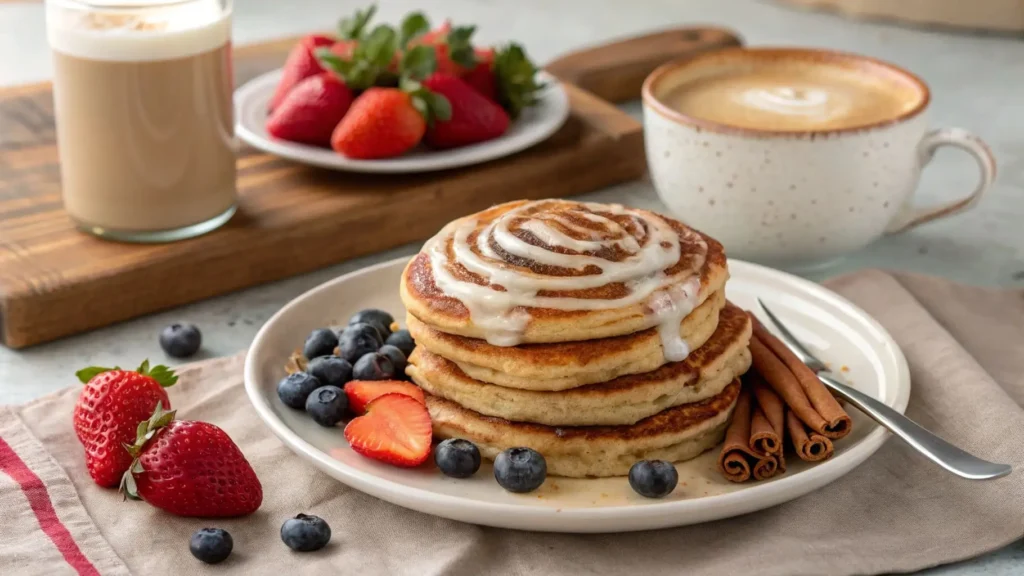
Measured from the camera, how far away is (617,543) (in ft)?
4.36

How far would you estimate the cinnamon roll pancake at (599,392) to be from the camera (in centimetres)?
141

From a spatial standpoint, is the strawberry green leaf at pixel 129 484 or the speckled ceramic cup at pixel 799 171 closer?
the strawberry green leaf at pixel 129 484

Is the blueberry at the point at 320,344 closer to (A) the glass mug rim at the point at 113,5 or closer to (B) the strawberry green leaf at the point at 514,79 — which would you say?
(A) the glass mug rim at the point at 113,5

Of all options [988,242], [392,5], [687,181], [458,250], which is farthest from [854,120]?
[392,5]

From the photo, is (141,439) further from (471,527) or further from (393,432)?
(471,527)

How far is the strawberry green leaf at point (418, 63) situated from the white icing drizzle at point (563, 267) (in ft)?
2.47

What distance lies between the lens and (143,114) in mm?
1968

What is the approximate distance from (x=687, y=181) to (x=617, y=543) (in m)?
0.88

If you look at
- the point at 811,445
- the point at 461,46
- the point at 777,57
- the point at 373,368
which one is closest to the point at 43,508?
the point at 373,368

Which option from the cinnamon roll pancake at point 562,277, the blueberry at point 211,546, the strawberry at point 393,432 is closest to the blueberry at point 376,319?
the cinnamon roll pancake at point 562,277

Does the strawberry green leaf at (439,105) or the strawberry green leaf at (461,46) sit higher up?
the strawberry green leaf at (461,46)

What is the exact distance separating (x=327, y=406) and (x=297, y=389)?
62mm

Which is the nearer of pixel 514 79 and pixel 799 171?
pixel 799 171

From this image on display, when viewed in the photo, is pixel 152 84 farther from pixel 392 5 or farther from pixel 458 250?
pixel 392 5
